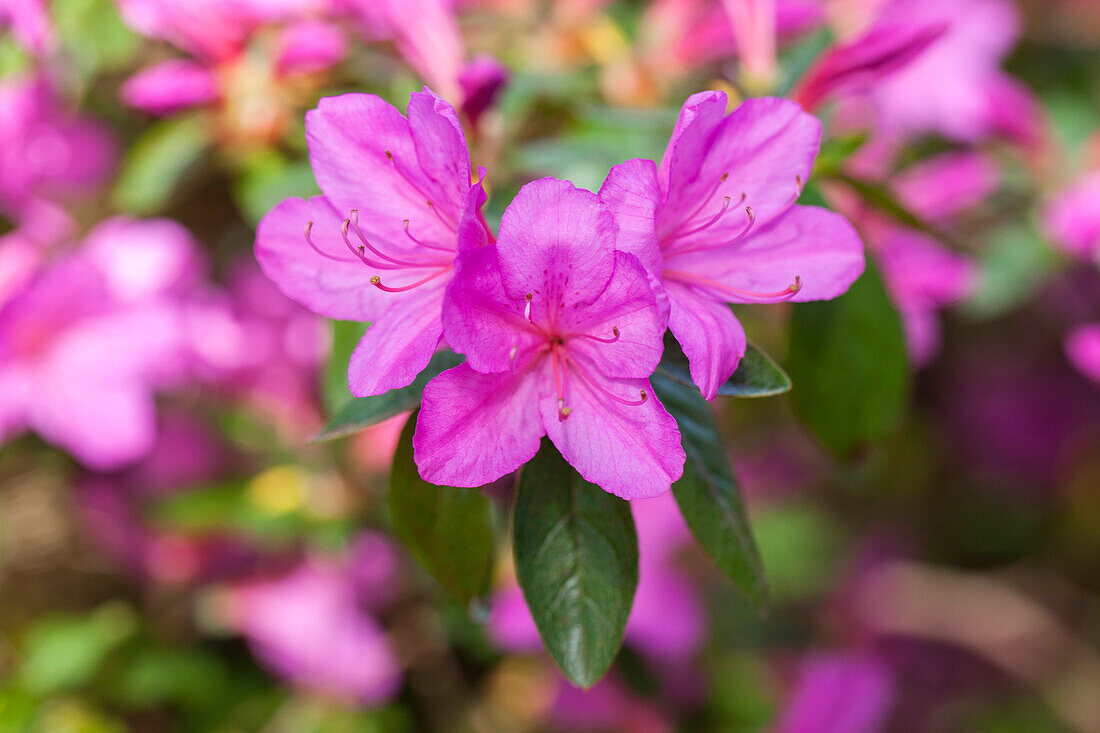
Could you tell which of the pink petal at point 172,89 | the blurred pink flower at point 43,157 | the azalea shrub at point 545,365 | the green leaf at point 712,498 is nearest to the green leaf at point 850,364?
the azalea shrub at point 545,365

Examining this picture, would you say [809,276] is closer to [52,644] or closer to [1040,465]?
[52,644]

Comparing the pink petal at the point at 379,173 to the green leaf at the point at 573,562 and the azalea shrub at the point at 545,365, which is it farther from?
the green leaf at the point at 573,562

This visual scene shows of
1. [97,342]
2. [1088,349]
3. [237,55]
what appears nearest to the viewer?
[1088,349]

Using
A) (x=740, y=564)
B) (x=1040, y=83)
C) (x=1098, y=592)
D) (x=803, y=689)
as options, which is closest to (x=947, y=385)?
(x=1098, y=592)

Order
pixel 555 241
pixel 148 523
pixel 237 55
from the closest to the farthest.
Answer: pixel 555 241 < pixel 237 55 < pixel 148 523

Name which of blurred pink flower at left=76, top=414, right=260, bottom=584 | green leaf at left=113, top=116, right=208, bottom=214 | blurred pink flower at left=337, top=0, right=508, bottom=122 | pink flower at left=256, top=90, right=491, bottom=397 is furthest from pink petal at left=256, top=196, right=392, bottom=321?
blurred pink flower at left=76, top=414, right=260, bottom=584

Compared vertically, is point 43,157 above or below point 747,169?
below

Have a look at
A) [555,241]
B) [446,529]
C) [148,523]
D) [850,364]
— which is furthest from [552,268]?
[148,523]

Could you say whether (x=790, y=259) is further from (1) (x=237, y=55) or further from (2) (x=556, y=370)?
(1) (x=237, y=55)
